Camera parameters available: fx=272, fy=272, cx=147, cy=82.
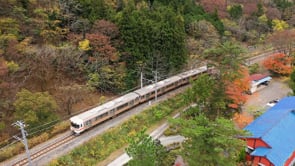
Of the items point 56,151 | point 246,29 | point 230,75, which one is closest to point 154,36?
point 230,75

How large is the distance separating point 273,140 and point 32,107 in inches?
769

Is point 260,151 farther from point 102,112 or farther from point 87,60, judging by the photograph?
point 87,60

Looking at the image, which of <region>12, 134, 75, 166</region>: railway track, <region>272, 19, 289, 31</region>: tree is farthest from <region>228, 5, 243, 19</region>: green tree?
<region>12, 134, 75, 166</region>: railway track

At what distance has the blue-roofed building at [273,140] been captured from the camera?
69.8ft

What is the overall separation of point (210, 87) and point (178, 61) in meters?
9.28

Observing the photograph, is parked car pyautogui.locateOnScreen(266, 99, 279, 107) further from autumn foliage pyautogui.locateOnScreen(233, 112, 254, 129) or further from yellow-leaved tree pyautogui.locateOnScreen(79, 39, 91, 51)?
yellow-leaved tree pyautogui.locateOnScreen(79, 39, 91, 51)

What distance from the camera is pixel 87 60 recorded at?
2870 centimetres

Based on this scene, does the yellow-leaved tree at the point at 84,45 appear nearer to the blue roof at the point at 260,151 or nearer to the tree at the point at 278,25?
the blue roof at the point at 260,151

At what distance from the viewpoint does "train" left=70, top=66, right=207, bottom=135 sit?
2388cm

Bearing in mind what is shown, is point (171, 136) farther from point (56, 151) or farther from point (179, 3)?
point (179, 3)

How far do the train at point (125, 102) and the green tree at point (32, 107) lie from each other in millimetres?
2565

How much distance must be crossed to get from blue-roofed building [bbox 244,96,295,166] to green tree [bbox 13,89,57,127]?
16.3 meters

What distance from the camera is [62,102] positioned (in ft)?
85.5

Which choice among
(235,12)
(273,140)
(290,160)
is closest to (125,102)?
(273,140)
